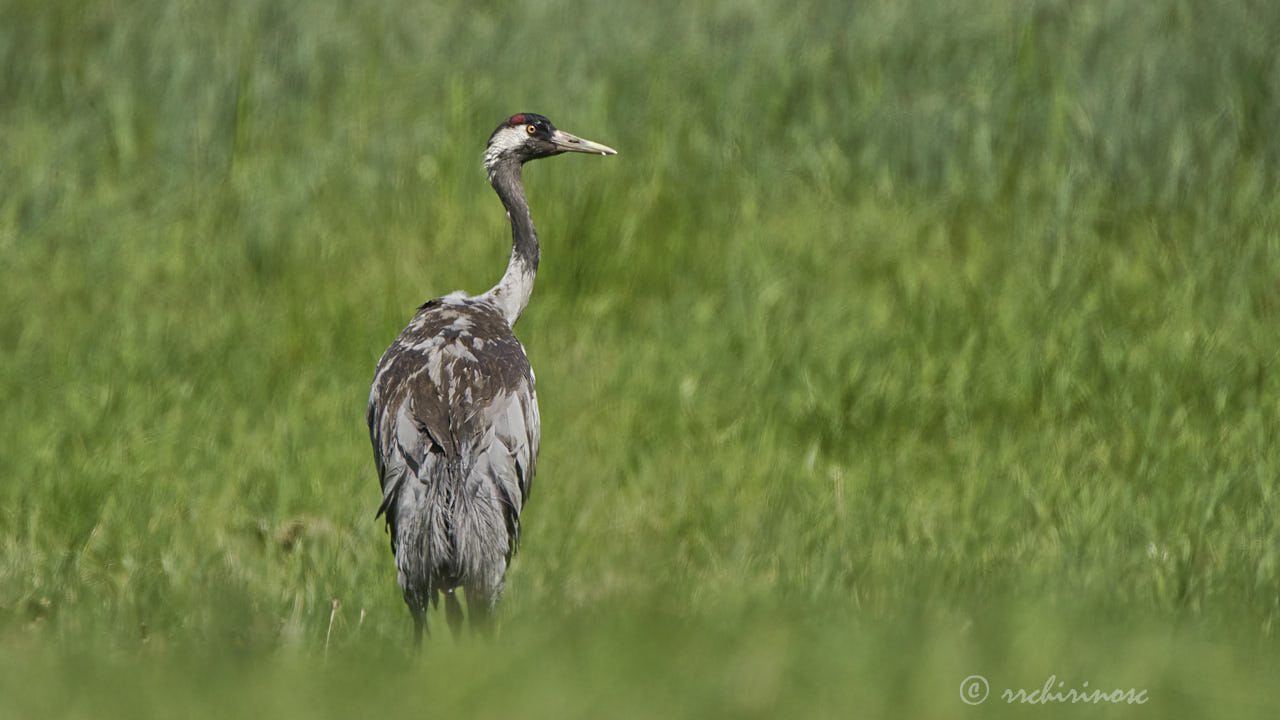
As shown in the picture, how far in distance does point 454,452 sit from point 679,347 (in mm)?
2974

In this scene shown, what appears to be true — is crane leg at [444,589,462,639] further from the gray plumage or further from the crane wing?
the crane wing

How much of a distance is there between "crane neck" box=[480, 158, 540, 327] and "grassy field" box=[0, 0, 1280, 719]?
0.86m

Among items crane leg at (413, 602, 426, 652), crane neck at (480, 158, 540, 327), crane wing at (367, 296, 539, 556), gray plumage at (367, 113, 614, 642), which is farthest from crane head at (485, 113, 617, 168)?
crane leg at (413, 602, 426, 652)

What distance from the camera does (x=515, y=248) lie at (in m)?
7.26

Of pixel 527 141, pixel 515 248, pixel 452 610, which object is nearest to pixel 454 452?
pixel 452 610

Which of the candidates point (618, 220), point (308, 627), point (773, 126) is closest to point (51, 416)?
point (308, 627)

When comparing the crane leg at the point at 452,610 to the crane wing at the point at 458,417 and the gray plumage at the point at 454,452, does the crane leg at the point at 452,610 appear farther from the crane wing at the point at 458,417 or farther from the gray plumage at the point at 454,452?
the crane wing at the point at 458,417

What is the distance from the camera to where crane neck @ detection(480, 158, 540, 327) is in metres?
7.10

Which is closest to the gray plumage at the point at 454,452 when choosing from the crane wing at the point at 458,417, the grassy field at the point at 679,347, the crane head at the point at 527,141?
the crane wing at the point at 458,417

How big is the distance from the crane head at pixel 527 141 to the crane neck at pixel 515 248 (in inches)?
1.8

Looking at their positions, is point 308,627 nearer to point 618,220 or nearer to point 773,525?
point 773,525

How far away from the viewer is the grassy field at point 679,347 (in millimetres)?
4941

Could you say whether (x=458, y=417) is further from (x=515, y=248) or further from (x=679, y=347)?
(x=679, y=347)

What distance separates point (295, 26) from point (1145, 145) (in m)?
5.86
